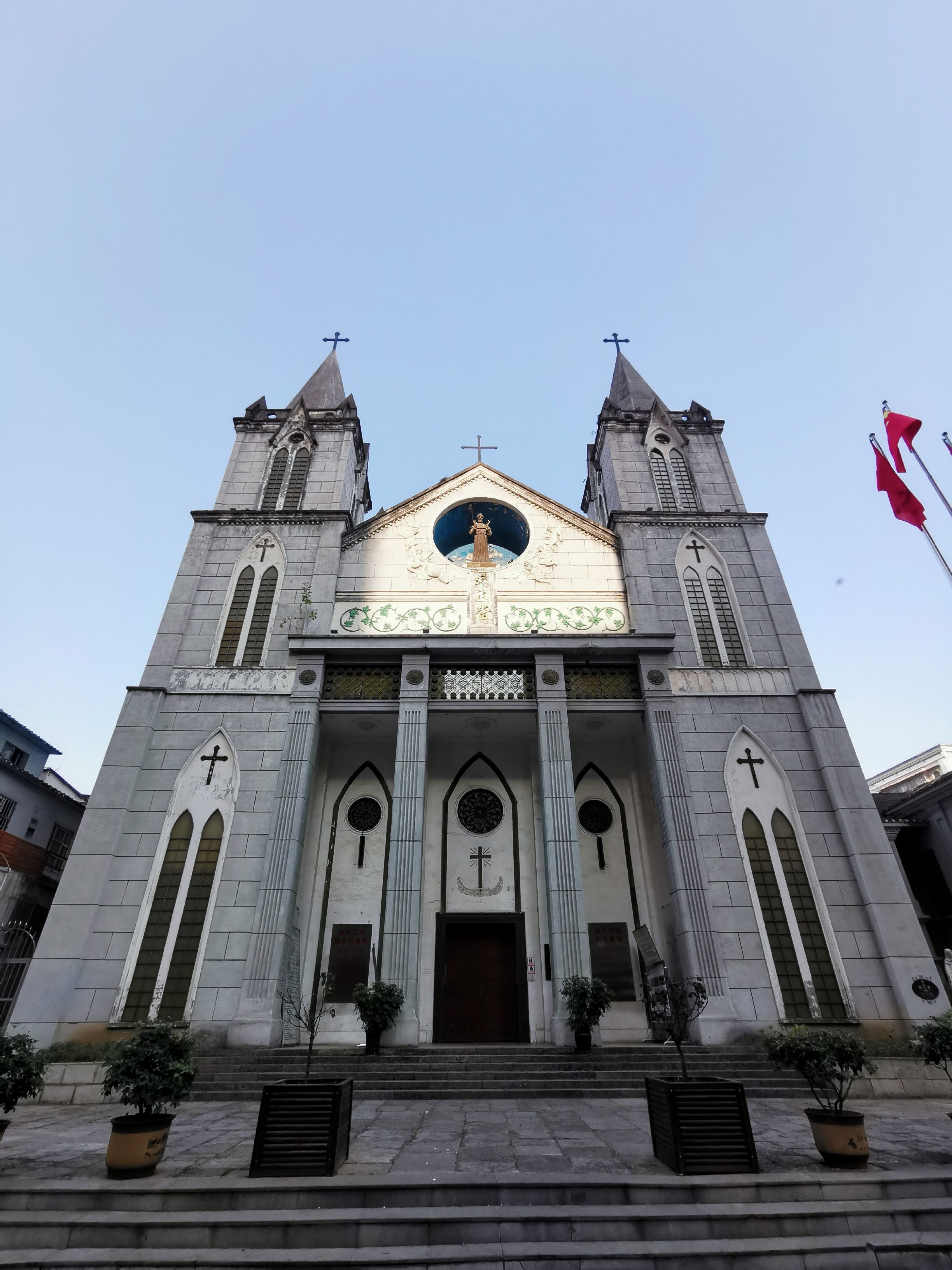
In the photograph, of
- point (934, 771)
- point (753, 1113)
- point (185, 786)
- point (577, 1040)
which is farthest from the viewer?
point (934, 771)

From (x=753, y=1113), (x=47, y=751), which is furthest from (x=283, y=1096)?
(x=47, y=751)

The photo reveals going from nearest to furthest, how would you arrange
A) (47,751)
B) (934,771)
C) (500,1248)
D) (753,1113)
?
1. (500,1248)
2. (753,1113)
3. (47,751)
4. (934,771)

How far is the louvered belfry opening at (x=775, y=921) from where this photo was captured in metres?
13.2

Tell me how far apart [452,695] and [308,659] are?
12.5 feet

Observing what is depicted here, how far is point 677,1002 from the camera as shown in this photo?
9.21 m

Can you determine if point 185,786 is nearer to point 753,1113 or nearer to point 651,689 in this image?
point 651,689

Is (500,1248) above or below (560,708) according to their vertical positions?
below

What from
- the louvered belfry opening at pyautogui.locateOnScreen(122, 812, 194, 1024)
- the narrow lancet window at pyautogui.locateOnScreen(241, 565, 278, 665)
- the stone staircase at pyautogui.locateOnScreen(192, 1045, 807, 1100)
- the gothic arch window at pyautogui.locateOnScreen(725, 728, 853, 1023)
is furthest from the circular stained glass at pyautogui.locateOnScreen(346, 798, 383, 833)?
the gothic arch window at pyautogui.locateOnScreen(725, 728, 853, 1023)

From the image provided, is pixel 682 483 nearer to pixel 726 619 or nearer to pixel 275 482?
pixel 726 619

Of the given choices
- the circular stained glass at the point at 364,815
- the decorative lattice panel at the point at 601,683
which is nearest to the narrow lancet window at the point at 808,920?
the decorative lattice panel at the point at 601,683

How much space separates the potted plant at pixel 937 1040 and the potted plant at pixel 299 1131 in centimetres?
676

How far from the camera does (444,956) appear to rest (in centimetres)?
1606

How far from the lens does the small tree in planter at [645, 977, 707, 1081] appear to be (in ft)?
32.7

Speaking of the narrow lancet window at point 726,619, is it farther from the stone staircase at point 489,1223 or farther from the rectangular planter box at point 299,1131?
the rectangular planter box at point 299,1131
